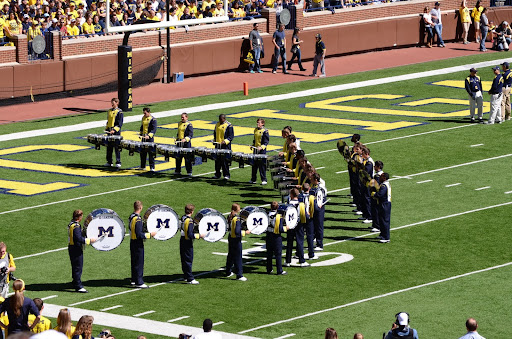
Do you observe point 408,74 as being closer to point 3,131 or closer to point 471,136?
point 471,136

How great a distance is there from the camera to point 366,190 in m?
26.1

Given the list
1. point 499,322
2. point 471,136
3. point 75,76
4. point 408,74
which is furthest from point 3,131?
point 499,322

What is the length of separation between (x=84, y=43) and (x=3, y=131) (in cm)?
759

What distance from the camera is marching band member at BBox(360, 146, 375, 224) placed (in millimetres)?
25750

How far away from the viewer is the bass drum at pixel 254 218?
856 inches

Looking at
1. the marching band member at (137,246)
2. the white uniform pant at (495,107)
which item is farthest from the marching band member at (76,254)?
the white uniform pant at (495,107)

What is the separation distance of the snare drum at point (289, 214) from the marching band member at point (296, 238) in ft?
1.16

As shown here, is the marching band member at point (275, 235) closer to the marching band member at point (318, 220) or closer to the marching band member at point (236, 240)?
the marching band member at point (236, 240)

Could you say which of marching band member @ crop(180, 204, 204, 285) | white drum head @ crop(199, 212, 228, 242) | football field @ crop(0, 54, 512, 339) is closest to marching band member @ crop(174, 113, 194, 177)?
football field @ crop(0, 54, 512, 339)

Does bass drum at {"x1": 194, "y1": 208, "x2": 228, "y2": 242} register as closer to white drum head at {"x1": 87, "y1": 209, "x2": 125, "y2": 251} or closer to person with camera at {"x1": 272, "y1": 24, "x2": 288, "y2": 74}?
white drum head at {"x1": 87, "y1": 209, "x2": 125, "y2": 251}

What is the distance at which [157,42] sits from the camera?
150ft

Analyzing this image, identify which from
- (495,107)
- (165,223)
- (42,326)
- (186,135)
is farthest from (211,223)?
(495,107)

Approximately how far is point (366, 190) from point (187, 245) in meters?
5.93

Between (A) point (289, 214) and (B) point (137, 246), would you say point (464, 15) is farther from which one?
(B) point (137, 246)
